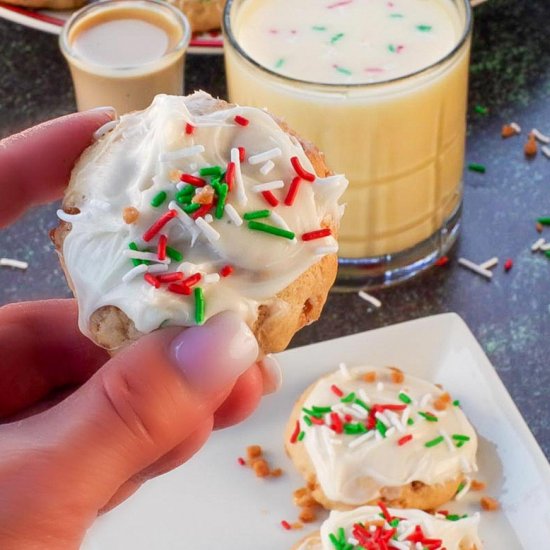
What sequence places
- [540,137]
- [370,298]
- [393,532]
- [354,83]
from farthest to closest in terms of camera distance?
1. [540,137]
2. [370,298]
3. [354,83]
4. [393,532]

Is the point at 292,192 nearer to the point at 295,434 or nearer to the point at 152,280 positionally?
the point at 152,280

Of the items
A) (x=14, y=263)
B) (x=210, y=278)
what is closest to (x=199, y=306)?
(x=210, y=278)

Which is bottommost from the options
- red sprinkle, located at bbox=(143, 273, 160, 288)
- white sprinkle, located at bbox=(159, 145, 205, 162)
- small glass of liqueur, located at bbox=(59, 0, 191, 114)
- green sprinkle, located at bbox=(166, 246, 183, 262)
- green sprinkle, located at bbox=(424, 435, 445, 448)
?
green sprinkle, located at bbox=(424, 435, 445, 448)

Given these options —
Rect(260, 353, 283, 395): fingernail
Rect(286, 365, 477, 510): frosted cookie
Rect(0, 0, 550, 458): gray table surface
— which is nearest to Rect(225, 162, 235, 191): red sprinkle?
Rect(260, 353, 283, 395): fingernail

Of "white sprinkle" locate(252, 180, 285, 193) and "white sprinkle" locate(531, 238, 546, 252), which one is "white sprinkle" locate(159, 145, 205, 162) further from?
"white sprinkle" locate(531, 238, 546, 252)

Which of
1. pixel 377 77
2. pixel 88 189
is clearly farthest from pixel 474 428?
pixel 88 189
